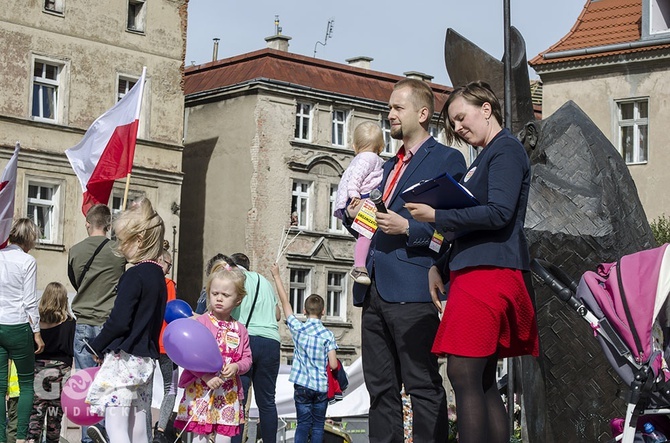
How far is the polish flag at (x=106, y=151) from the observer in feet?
45.8

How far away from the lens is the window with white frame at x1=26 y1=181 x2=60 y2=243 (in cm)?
3756

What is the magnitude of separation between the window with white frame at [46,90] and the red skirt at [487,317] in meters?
33.2

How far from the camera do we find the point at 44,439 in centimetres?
1190

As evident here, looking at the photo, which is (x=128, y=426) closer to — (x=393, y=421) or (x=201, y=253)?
(x=393, y=421)

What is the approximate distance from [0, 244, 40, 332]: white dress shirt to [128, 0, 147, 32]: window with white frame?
31189 mm

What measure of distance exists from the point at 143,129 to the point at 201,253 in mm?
7058

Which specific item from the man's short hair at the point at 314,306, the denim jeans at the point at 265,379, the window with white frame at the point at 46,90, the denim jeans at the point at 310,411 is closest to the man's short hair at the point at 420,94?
the denim jeans at the point at 265,379

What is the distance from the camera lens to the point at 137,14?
40.8 m

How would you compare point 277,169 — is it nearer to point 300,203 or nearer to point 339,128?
point 300,203

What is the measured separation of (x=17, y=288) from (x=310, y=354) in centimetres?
356

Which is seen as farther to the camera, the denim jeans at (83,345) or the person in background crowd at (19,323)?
the denim jeans at (83,345)

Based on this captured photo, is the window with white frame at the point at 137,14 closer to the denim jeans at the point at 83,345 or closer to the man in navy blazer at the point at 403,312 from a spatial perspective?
the denim jeans at the point at 83,345

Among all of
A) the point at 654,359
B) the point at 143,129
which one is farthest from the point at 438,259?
the point at 143,129

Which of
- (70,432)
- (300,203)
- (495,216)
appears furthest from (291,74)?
(495,216)
